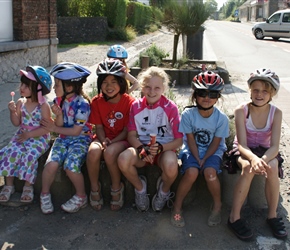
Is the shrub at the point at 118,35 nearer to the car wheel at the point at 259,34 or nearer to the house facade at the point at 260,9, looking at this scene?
the car wheel at the point at 259,34

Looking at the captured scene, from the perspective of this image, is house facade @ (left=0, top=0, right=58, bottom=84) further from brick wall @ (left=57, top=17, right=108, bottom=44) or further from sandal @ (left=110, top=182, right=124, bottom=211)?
brick wall @ (left=57, top=17, right=108, bottom=44)

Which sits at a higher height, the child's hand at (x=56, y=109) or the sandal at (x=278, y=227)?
the child's hand at (x=56, y=109)

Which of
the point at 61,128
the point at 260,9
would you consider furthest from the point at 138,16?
the point at 260,9

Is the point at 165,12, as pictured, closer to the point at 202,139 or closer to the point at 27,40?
the point at 27,40

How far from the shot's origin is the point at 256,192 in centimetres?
388

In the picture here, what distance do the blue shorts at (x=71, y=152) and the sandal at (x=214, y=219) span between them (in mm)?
1248

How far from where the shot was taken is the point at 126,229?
353 centimetres

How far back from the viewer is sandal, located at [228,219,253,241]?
3.36 m

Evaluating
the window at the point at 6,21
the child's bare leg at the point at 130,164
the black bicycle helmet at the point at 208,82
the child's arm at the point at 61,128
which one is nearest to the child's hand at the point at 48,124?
the child's arm at the point at 61,128

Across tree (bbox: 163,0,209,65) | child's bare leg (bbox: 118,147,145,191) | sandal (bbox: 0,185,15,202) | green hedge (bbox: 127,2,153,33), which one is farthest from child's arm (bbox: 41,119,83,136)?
green hedge (bbox: 127,2,153,33)

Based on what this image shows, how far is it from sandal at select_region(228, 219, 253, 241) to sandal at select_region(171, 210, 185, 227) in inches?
16.3

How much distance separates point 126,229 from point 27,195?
103cm

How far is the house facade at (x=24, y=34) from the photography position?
33.2ft

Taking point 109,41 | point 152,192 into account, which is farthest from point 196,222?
point 109,41
